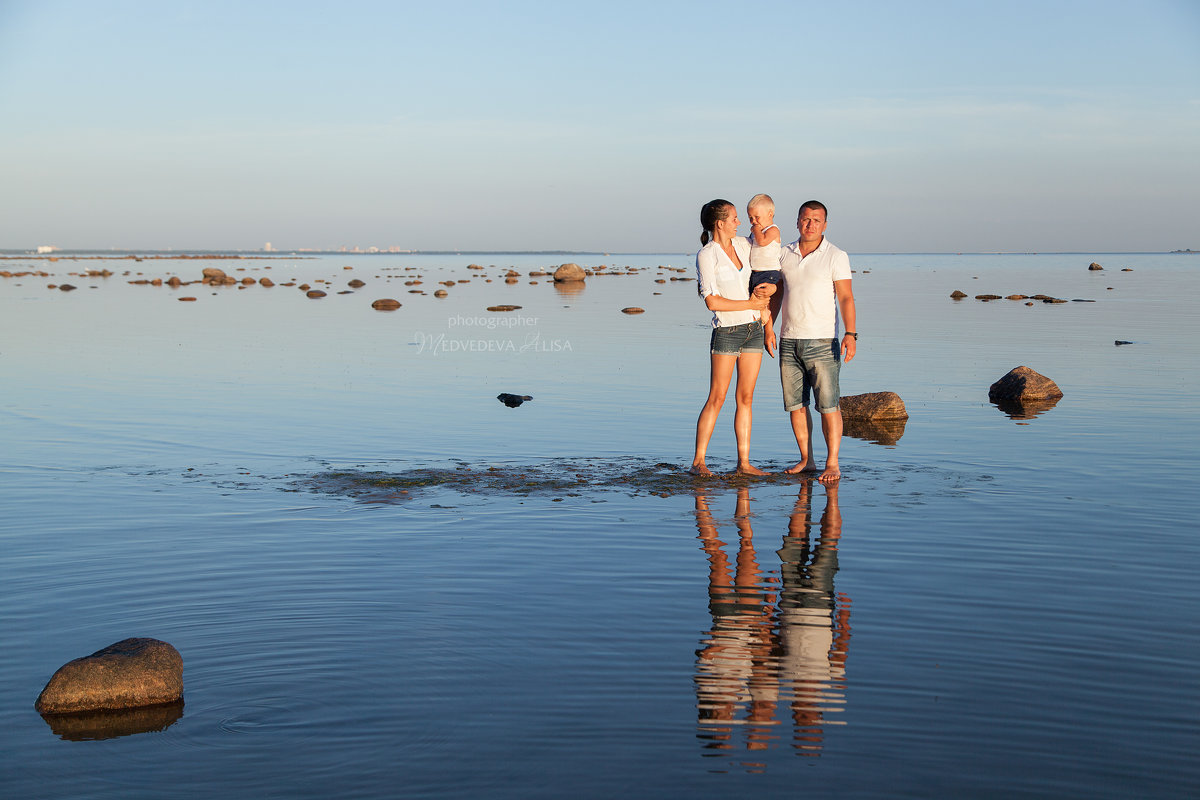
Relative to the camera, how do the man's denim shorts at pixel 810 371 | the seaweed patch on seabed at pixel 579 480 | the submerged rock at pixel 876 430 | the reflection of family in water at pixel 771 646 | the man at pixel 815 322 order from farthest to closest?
the submerged rock at pixel 876 430
the man's denim shorts at pixel 810 371
the man at pixel 815 322
the seaweed patch on seabed at pixel 579 480
the reflection of family in water at pixel 771 646

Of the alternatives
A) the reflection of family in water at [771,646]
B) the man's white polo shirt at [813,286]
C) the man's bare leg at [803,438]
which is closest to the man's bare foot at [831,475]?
the man's bare leg at [803,438]

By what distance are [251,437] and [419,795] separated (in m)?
10.1

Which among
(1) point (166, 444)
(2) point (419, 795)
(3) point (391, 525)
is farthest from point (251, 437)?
(2) point (419, 795)

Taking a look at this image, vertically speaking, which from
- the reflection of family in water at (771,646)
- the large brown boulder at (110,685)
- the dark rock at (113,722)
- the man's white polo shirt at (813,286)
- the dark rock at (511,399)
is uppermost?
the man's white polo shirt at (813,286)

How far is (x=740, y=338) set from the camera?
10867mm

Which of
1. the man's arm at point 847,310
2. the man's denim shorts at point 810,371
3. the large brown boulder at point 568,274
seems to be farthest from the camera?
the large brown boulder at point 568,274

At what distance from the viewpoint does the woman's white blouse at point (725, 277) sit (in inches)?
418

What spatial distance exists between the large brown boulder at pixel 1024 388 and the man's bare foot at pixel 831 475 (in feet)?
23.9

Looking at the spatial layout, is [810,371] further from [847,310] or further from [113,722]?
[113,722]

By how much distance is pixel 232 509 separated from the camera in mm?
9578

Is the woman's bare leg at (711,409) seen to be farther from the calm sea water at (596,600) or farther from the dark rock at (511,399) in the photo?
the dark rock at (511,399)

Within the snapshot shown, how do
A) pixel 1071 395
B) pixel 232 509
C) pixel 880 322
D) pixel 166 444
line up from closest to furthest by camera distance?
1. pixel 232 509
2. pixel 166 444
3. pixel 1071 395
4. pixel 880 322

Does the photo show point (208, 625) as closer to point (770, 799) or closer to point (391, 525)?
point (391, 525)

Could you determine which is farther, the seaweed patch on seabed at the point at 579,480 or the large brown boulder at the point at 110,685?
the seaweed patch on seabed at the point at 579,480
